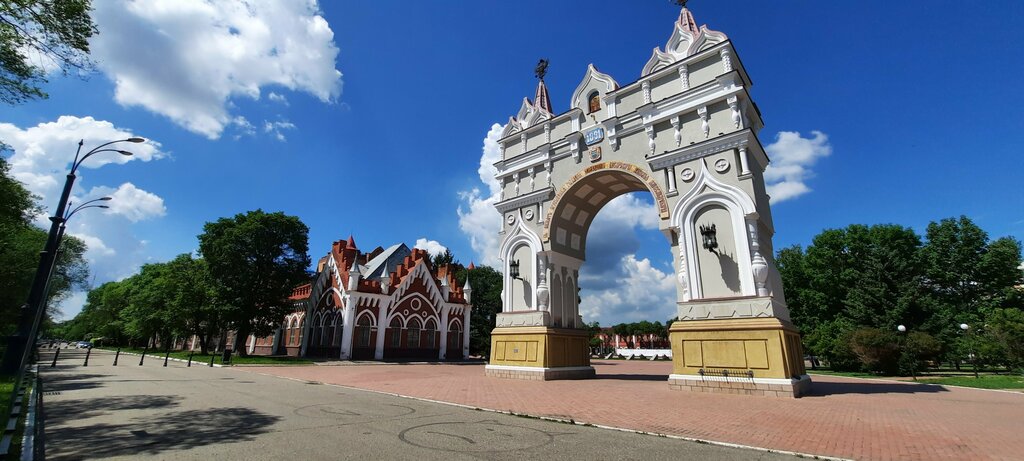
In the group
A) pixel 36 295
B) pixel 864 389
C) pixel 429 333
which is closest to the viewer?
pixel 36 295

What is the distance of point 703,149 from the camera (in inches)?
617

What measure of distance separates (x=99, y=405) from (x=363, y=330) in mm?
26993

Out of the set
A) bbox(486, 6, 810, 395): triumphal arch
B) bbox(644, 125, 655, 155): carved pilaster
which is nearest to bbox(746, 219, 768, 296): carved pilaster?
bbox(486, 6, 810, 395): triumphal arch

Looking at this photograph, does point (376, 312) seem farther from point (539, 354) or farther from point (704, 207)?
point (704, 207)

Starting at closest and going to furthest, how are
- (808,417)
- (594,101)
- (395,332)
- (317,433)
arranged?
(317,433), (808,417), (594,101), (395,332)

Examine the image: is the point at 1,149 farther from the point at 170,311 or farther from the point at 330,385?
the point at 170,311

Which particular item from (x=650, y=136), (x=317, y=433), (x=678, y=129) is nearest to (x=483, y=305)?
(x=650, y=136)

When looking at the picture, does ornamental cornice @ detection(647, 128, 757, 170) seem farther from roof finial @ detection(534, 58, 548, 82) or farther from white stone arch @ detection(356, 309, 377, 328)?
white stone arch @ detection(356, 309, 377, 328)

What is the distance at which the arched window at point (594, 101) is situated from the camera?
2014 cm

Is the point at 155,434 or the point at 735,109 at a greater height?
the point at 735,109

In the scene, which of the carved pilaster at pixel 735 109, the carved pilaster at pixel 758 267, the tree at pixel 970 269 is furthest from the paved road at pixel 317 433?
the tree at pixel 970 269

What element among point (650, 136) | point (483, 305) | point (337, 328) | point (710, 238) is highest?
point (650, 136)

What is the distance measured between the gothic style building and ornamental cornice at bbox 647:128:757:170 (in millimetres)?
26899

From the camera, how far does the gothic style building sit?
3550 cm
